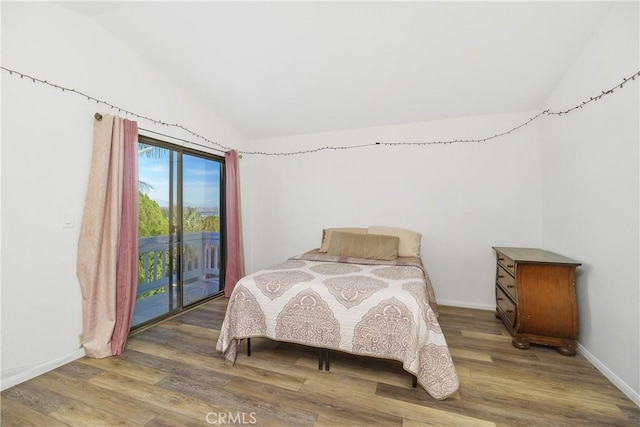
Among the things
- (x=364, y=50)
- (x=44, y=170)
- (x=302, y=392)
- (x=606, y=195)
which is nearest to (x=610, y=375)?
(x=606, y=195)

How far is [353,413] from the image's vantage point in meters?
1.50

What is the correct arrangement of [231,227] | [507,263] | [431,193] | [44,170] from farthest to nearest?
[231,227] < [431,193] < [507,263] < [44,170]

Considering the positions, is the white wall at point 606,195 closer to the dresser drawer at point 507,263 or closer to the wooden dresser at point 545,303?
the wooden dresser at point 545,303

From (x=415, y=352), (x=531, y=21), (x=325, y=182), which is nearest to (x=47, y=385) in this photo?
(x=415, y=352)

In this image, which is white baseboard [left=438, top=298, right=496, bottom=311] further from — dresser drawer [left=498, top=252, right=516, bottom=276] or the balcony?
the balcony

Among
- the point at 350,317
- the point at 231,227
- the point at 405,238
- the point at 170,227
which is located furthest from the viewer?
the point at 231,227

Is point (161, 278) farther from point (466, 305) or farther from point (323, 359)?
point (466, 305)

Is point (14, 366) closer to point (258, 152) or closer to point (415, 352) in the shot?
point (415, 352)

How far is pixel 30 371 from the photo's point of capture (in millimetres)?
1828

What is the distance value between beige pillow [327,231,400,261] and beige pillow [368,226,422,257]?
6.8 inches

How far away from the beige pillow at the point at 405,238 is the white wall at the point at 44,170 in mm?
2929

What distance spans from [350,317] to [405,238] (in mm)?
1701

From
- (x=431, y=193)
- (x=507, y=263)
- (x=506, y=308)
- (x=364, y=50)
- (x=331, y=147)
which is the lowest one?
(x=506, y=308)

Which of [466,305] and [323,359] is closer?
[323,359]
